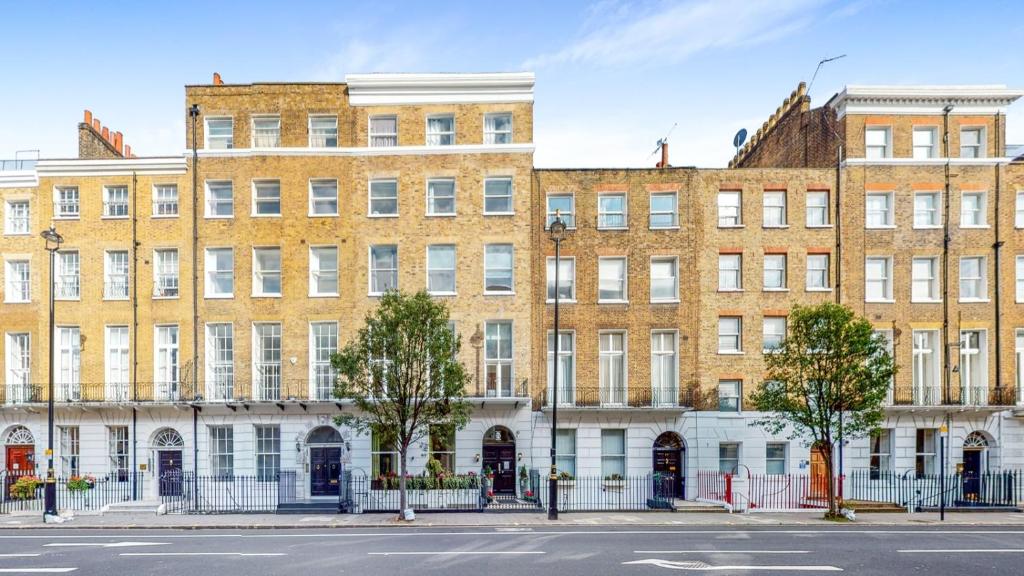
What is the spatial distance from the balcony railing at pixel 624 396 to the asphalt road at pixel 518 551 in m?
8.60

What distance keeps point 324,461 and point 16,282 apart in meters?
16.1

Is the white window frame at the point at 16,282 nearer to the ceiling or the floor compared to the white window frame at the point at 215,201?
nearer to the floor

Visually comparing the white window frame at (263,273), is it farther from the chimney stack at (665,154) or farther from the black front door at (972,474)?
the black front door at (972,474)

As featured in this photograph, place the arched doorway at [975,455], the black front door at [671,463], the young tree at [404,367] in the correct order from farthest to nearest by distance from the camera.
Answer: the black front door at [671,463]
the arched doorway at [975,455]
the young tree at [404,367]

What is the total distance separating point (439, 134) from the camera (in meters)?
30.3

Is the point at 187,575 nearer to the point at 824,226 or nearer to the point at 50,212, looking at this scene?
the point at 50,212

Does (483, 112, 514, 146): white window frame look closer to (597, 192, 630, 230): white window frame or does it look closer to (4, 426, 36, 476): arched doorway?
(597, 192, 630, 230): white window frame

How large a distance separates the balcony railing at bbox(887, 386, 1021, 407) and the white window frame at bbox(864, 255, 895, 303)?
3888mm

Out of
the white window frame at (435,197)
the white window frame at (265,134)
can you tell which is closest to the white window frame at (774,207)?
the white window frame at (435,197)

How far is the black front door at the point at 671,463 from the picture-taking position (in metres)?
29.5

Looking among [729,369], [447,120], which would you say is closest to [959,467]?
[729,369]

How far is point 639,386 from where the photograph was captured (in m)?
29.6

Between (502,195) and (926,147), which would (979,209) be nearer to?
(926,147)

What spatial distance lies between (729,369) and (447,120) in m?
16.3
